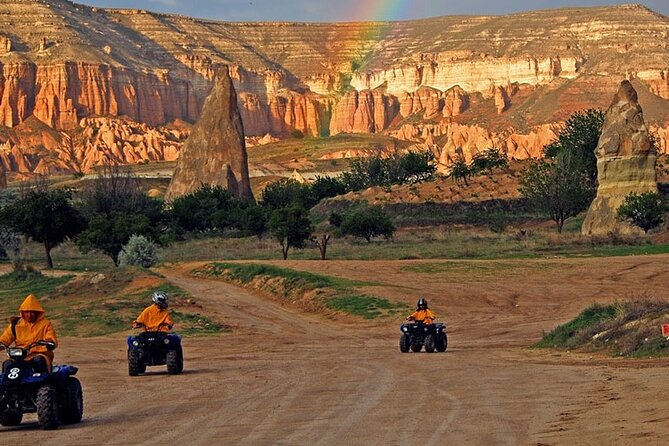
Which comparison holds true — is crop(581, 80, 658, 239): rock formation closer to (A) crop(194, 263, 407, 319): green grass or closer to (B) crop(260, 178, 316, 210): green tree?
(A) crop(194, 263, 407, 319): green grass

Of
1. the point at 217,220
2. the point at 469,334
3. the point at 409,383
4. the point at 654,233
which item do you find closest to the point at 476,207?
the point at 217,220

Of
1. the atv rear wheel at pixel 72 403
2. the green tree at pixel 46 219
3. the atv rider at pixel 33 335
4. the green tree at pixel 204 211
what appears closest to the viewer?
the atv rider at pixel 33 335

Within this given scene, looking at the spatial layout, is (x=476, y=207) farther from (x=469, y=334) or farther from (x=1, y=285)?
(x=469, y=334)

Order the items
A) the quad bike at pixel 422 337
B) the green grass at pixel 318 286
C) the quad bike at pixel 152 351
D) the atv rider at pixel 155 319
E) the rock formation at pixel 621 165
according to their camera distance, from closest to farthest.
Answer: the quad bike at pixel 152 351
the atv rider at pixel 155 319
the quad bike at pixel 422 337
the green grass at pixel 318 286
the rock formation at pixel 621 165

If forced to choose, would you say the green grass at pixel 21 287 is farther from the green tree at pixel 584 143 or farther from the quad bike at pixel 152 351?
the green tree at pixel 584 143

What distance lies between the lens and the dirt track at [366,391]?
A: 13586mm

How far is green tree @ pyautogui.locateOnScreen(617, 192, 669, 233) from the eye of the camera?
206 ft

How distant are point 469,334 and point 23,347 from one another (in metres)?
18.2

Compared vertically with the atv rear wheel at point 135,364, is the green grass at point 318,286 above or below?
below

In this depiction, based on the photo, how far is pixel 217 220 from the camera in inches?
3627

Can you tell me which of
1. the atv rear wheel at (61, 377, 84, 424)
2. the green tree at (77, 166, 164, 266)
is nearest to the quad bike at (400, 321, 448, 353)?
the atv rear wheel at (61, 377, 84, 424)

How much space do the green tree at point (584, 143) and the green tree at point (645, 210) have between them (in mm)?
25159

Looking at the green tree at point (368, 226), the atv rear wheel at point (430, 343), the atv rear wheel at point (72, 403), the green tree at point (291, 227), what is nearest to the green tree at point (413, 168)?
the green tree at point (368, 226)

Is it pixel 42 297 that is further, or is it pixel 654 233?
pixel 654 233
